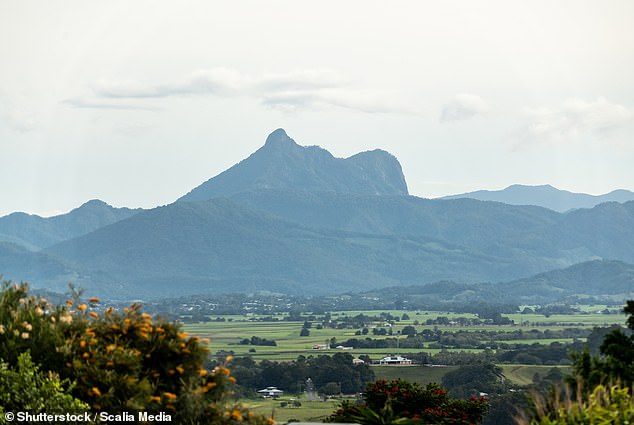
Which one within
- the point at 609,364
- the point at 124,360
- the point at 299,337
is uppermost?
the point at 124,360

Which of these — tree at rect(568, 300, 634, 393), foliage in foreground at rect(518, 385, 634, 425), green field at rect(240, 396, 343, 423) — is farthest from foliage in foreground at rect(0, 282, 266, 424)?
green field at rect(240, 396, 343, 423)

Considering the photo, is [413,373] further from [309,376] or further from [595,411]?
[595,411]

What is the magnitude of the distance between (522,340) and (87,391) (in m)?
142

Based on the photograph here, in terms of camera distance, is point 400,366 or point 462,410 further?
point 400,366

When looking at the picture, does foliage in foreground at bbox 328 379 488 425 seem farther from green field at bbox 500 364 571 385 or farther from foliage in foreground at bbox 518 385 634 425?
green field at bbox 500 364 571 385

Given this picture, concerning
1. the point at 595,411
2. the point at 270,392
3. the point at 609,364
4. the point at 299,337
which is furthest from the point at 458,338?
the point at 595,411

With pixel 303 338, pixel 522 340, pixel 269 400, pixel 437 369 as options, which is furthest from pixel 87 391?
pixel 303 338

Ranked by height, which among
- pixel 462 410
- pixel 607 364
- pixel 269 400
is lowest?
pixel 269 400

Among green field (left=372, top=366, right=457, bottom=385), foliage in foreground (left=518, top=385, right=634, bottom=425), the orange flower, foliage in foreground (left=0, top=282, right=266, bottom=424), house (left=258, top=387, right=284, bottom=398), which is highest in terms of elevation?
foliage in foreground (left=0, top=282, right=266, bottom=424)

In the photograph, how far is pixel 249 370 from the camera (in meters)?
92.8

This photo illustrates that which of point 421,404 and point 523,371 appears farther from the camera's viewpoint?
point 523,371

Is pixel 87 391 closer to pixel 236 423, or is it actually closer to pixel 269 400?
pixel 236 423

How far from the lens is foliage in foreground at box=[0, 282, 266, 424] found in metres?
12.7

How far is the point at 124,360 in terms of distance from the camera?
1287cm
